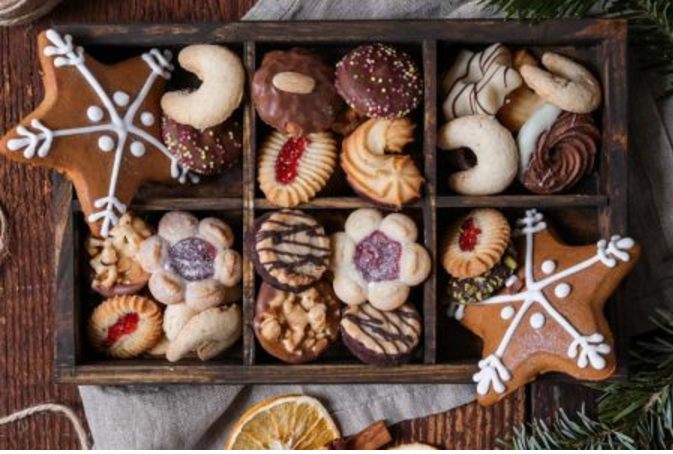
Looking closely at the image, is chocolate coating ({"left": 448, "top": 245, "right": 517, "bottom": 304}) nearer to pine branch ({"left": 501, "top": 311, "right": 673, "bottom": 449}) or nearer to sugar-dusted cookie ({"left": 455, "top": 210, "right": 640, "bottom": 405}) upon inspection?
sugar-dusted cookie ({"left": 455, "top": 210, "right": 640, "bottom": 405})

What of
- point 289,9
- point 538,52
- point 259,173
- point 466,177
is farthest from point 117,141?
point 538,52

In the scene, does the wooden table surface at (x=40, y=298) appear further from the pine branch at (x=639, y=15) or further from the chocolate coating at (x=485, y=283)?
the pine branch at (x=639, y=15)

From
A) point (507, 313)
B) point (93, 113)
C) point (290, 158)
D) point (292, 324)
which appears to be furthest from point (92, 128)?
point (507, 313)

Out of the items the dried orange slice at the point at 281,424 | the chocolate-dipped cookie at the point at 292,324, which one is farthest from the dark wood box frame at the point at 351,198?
the dried orange slice at the point at 281,424

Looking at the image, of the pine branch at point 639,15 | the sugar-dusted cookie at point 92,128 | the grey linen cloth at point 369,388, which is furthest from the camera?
the grey linen cloth at point 369,388

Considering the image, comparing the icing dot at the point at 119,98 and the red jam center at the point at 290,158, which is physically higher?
the icing dot at the point at 119,98

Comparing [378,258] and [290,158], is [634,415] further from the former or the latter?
[290,158]

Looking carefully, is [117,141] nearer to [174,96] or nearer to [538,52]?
[174,96]

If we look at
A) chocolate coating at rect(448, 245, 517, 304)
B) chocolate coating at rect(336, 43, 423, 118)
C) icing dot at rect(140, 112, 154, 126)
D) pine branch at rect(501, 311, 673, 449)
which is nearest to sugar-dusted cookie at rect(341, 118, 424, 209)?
chocolate coating at rect(336, 43, 423, 118)
